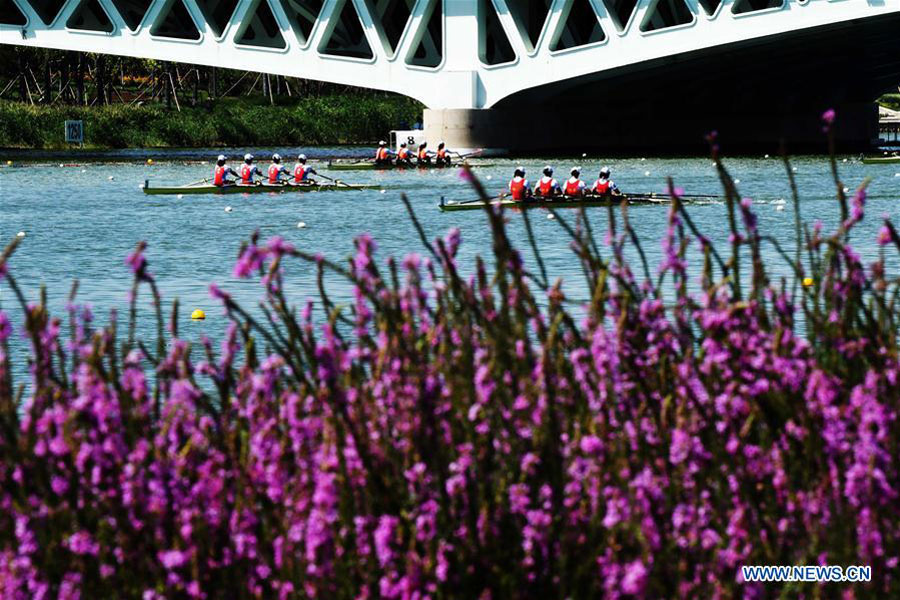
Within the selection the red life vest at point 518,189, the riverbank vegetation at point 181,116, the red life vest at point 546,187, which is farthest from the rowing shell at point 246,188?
the riverbank vegetation at point 181,116

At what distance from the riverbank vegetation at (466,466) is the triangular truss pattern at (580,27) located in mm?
70877

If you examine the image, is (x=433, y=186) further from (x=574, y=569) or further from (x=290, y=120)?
(x=574, y=569)

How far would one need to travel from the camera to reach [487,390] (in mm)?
7555

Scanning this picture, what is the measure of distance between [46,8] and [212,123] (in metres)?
11.5

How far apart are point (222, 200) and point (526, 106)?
30377mm

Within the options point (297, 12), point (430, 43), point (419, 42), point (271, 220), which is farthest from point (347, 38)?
point (271, 220)

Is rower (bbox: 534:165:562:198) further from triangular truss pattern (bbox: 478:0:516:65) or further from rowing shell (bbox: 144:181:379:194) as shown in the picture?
triangular truss pattern (bbox: 478:0:516:65)

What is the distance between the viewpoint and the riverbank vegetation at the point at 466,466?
705cm

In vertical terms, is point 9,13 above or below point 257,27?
above

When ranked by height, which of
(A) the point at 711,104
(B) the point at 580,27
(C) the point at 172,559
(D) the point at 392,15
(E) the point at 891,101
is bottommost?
(E) the point at 891,101

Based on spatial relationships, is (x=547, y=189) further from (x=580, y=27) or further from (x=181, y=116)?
(x=181, y=116)

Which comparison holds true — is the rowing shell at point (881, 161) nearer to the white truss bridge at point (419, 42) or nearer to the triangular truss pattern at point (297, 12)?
the white truss bridge at point (419, 42)

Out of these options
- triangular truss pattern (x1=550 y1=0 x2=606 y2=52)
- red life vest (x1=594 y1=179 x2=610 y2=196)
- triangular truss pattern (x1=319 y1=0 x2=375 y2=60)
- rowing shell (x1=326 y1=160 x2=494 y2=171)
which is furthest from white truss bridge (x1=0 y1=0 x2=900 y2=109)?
red life vest (x1=594 y1=179 x2=610 y2=196)

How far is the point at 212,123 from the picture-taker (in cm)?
9362
